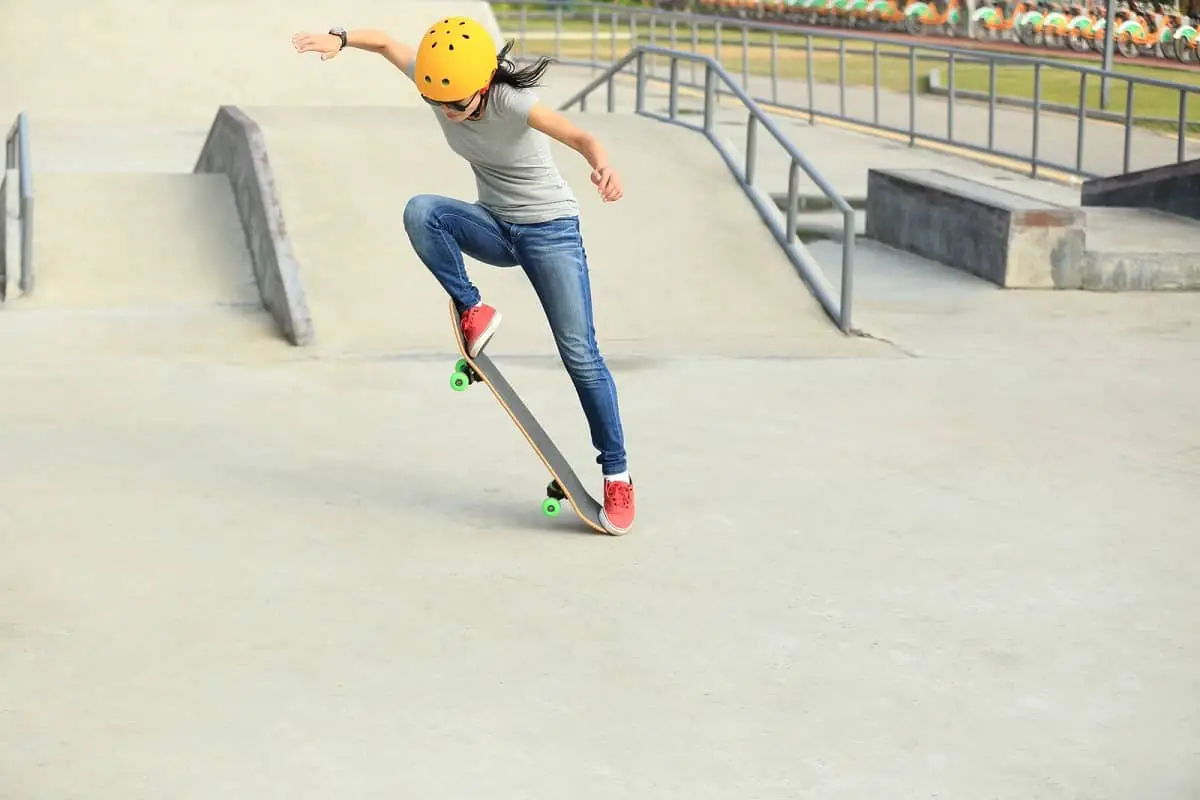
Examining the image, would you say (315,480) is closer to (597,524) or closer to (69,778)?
(597,524)

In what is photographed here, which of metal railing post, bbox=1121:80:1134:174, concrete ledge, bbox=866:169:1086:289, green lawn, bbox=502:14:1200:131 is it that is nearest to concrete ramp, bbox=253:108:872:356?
concrete ledge, bbox=866:169:1086:289

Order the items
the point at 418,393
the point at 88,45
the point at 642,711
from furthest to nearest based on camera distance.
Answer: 1. the point at 88,45
2. the point at 418,393
3. the point at 642,711

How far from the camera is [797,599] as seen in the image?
5.50m

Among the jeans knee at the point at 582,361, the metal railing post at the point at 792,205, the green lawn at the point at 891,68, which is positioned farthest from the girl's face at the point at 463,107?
the green lawn at the point at 891,68

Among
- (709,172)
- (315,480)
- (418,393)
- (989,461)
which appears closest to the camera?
(315,480)

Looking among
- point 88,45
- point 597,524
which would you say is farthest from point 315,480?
point 88,45

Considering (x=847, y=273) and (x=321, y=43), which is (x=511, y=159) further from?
(x=847, y=273)

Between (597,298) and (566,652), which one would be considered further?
(597,298)

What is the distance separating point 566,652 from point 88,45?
17.2m

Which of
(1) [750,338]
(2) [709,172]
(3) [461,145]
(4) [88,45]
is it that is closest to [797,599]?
(3) [461,145]

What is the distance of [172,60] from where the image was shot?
2078 cm

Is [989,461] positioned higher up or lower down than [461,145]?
lower down

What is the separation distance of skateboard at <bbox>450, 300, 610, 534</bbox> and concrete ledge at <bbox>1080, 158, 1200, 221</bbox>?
9350 mm

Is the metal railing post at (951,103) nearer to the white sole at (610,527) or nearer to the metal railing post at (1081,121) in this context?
the metal railing post at (1081,121)
